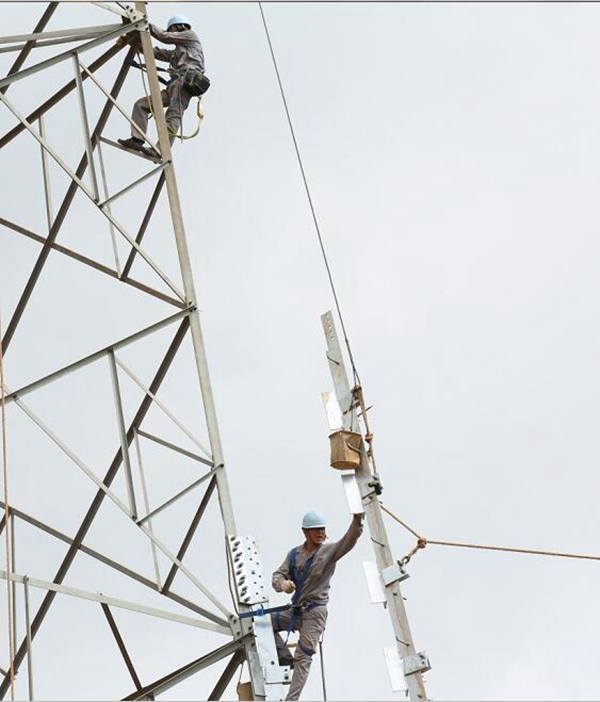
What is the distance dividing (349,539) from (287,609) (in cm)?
98

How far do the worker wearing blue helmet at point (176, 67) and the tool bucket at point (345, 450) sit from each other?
4216mm

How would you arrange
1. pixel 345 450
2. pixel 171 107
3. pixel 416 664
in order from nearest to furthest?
pixel 416 664 → pixel 345 450 → pixel 171 107

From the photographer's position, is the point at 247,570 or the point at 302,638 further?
the point at 247,570

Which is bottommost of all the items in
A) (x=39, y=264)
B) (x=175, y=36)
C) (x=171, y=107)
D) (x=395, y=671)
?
(x=395, y=671)

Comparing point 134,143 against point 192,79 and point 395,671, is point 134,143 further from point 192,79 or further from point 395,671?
point 395,671

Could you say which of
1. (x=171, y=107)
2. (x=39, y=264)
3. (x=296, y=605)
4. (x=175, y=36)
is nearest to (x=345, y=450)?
(x=296, y=605)

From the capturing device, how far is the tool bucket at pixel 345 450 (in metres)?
19.1

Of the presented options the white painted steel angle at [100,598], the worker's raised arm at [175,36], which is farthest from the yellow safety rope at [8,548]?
the worker's raised arm at [175,36]

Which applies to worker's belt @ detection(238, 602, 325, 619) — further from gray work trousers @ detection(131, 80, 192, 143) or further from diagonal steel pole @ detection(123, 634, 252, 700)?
gray work trousers @ detection(131, 80, 192, 143)

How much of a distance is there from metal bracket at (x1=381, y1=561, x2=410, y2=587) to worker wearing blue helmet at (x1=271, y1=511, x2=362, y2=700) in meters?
0.70

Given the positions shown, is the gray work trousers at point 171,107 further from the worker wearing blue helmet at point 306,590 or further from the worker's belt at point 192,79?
the worker wearing blue helmet at point 306,590

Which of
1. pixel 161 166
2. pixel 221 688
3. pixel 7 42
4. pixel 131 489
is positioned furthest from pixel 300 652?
pixel 7 42

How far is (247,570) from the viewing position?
64.8 ft

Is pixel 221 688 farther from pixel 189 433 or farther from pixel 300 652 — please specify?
pixel 189 433
